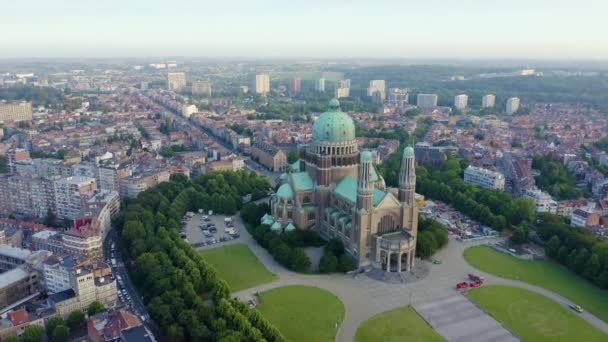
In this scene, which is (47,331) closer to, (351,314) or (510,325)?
(351,314)

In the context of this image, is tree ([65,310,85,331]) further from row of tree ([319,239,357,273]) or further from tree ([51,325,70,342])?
row of tree ([319,239,357,273])

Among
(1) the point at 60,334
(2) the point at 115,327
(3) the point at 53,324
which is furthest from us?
(3) the point at 53,324

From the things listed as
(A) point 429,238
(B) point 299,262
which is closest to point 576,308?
(A) point 429,238

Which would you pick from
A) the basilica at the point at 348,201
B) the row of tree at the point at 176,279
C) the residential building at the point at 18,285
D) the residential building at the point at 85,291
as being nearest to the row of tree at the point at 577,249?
the basilica at the point at 348,201

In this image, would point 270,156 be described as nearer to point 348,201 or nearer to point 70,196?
point 70,196

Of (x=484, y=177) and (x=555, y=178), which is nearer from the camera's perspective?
(x=484, y=177)

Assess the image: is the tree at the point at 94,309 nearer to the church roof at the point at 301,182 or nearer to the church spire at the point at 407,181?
the church roof at the point at 301,182

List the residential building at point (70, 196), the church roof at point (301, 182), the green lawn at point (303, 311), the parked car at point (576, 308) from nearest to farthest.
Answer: the green lawn at point (303, 311)
the parked car at point (576, 308)
the church roof at point (301, 182)
the residential building at point (70, 196)
